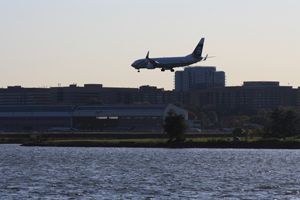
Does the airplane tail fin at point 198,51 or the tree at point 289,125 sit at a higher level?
the airplane tail fin at point 198,51

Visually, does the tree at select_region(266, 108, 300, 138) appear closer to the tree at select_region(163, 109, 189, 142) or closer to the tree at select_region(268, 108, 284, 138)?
the tree at select_region(268, 108, 284, 138)

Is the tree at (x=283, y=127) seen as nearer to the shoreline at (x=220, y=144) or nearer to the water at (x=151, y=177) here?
the shoreline at (x=220, y=144)

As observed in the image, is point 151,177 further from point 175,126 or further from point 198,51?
point 198,51

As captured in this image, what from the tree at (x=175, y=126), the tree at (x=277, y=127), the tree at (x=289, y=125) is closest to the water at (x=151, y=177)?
the tree at (x=175, y=126)

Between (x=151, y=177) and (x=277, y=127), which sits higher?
(x=277, y=127)

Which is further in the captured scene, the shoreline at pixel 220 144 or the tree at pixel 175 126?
the tree at pixel 175 126

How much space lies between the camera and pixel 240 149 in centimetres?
15862

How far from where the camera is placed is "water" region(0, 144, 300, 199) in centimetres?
6894

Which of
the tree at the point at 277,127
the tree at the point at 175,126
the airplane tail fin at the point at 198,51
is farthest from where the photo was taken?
the tree at the point at 277,127

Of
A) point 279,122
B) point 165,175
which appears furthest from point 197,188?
point 279,122

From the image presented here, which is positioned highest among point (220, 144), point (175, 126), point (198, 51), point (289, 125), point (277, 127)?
point (198, 51)

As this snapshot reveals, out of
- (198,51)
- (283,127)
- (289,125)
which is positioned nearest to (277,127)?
(283,127)

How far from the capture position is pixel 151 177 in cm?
8688

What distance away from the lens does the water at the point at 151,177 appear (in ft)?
226
